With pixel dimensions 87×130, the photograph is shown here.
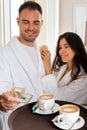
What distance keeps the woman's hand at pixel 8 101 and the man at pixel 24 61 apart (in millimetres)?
299

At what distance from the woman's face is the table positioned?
0.71 metres

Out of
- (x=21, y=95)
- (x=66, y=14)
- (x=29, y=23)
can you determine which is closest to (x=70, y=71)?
(x=29, y=23)

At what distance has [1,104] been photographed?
1.60 metres

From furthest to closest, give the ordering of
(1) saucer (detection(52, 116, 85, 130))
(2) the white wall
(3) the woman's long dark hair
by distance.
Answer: (2) the white wall → (3) the woman's long dark hair → (1) saucer (detection(52, 116, 85, 130))

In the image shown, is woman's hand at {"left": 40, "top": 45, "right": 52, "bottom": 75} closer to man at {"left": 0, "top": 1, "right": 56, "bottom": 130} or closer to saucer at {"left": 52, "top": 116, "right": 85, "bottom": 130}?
man at {"left": 0, "top": 1, "right": 56, "bottom": 130}

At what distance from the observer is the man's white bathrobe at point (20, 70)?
73.7 inches

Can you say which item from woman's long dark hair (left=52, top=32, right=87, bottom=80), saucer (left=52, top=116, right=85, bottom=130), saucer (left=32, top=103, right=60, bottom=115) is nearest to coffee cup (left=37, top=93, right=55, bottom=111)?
saucer (left=32, top=103, right=60, bottom=115)

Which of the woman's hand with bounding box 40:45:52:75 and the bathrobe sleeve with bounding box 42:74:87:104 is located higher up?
the woman's hand with bounding box 40:45:52:75

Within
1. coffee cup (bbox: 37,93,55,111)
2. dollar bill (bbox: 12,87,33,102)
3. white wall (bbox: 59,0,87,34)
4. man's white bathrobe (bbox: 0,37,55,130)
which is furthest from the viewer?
white wall (bbox: 59,0,87,34)

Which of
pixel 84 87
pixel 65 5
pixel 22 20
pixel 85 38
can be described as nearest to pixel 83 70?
pixel 84 87

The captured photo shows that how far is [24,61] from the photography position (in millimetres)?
1945

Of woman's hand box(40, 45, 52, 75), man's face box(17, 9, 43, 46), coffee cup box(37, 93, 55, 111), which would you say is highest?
man's face box(17, 9, 43, 46)

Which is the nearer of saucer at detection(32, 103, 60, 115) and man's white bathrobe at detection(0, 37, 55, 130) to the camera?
saucer at detection(32, 103, 60, 115)

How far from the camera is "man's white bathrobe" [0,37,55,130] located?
1873 millimetres
